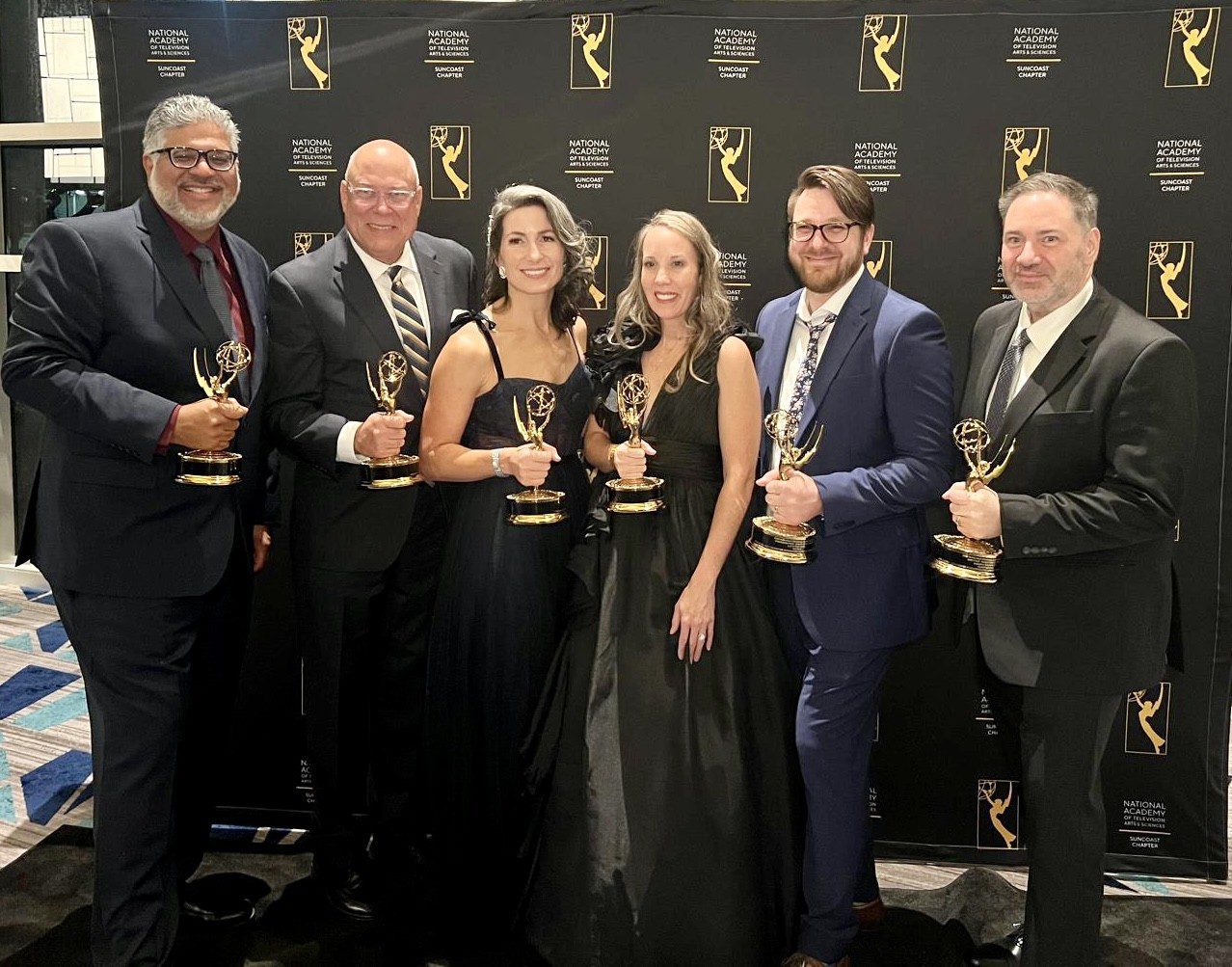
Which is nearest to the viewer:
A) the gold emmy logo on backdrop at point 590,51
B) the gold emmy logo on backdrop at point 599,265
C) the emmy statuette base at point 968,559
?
the emmy statuette base at point 968,559

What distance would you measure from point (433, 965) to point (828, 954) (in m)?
1.20

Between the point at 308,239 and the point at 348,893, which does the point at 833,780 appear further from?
the point at 308,239

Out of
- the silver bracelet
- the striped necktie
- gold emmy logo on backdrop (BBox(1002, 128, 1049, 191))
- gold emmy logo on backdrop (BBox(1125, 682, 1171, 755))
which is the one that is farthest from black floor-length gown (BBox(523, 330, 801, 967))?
gold emmy logo on backdrop (BBox(1125, 682, 1171, 755))

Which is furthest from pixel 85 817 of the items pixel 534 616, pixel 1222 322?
pixel 1222 322

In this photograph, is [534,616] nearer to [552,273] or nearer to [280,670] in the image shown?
[552,273]

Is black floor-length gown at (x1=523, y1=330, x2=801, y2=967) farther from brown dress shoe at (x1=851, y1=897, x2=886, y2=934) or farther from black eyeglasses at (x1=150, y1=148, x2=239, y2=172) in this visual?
black eyeglasses at (x1=150, y1=148, x2=239, y2=172)

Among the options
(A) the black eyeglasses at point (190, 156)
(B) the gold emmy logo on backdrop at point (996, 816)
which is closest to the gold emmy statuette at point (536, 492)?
(A) the black eyeglasses at point (190, 156)

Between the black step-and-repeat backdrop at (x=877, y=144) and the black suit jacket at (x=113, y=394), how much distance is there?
113 cm

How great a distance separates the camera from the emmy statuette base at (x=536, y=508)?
9.55 ft

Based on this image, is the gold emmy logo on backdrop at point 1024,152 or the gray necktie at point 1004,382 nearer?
the gray necktie at point 1004,382

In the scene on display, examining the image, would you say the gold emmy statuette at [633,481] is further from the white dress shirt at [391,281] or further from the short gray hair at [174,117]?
the short gray hair at [174,117]

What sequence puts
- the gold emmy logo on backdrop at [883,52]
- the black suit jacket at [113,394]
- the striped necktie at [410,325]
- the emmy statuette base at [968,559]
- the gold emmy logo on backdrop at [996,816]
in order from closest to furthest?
the emmy statuette base at [968,559] < the black suit jacket at [113,394] < the striped necktie at [410,325] < the gold emmy logo on backdrop at [883,52] < the gold emmy logo on backdrop at [996,816]

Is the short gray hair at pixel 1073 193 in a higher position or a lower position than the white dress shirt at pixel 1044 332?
higher

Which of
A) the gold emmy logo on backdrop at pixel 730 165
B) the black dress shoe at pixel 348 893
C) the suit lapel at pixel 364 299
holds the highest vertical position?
the gold emmy logo on backdrop at pixel 730 165
